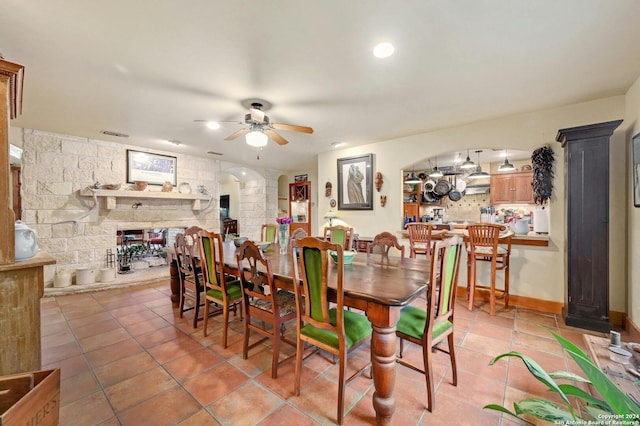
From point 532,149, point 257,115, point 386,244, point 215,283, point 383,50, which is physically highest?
point 383,50

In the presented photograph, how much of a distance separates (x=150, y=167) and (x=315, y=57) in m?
4.21

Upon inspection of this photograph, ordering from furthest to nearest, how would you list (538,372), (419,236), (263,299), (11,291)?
(419,236), (263,299), (11,291), (538,372)

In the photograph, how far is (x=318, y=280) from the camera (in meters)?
1.59

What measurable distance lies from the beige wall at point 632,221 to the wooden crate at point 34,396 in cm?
412

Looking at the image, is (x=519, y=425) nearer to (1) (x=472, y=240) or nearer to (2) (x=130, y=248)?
(1) (x=472, y=240)

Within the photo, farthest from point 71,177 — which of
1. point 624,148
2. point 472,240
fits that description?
point 624,148

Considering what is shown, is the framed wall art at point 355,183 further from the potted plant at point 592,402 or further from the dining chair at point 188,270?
the potted plant at point 592,402

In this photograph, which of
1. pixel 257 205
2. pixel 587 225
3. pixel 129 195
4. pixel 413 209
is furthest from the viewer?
pixel 413 209

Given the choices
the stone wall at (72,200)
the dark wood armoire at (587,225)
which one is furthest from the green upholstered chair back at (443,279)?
the stone wall at (72,200)

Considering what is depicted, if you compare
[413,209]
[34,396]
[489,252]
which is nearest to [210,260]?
[34,396]

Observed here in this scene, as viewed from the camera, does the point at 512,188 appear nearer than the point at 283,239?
No

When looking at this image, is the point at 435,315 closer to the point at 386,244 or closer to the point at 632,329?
the point at 386,244

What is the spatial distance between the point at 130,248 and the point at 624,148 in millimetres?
7513

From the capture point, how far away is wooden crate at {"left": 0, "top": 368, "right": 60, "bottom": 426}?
2.81ft
